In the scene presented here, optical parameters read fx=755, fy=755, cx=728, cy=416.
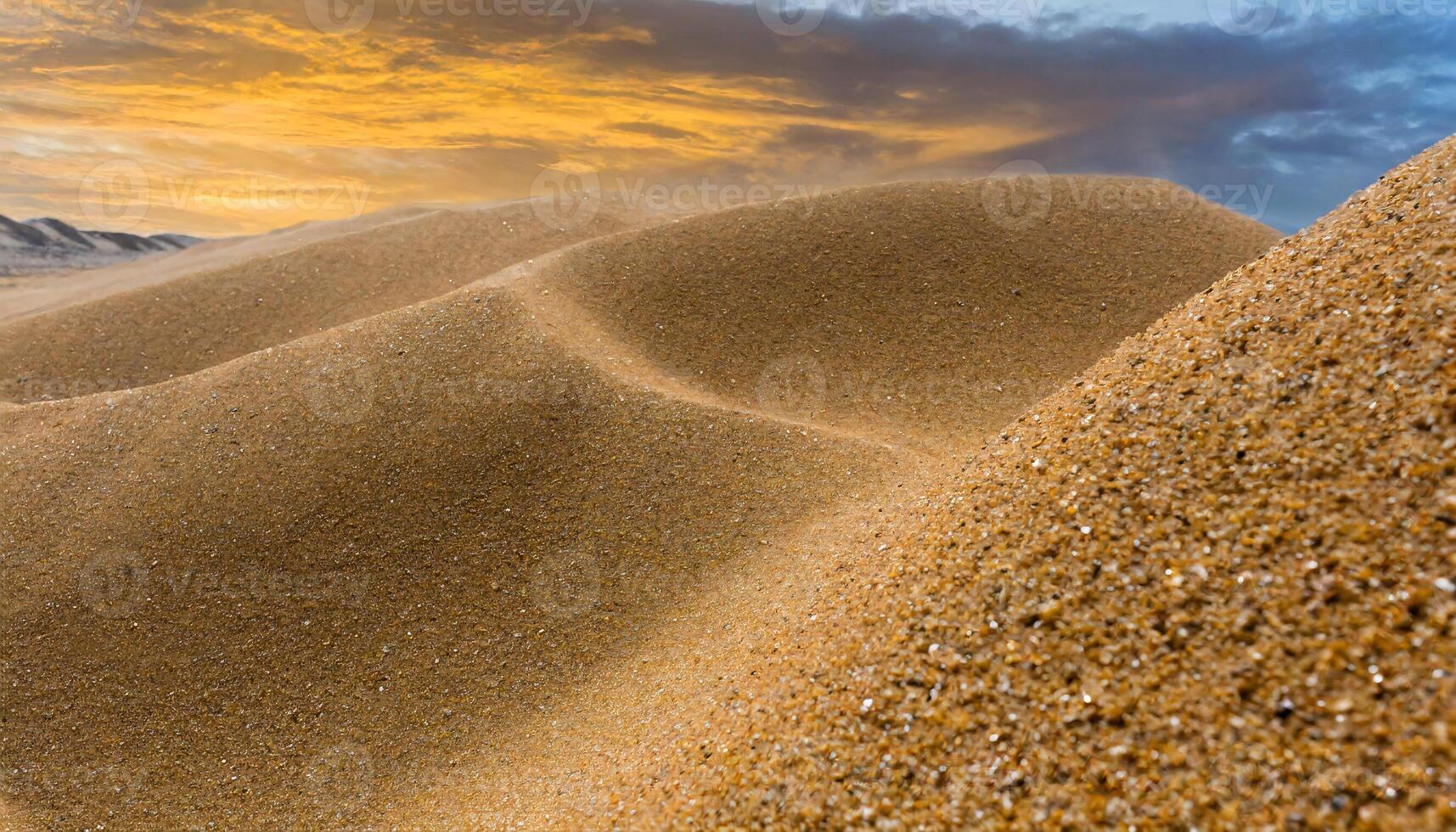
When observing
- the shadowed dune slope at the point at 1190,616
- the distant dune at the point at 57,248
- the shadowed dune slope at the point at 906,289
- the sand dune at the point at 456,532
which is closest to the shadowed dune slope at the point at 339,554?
the sand dune at the point at 456,532

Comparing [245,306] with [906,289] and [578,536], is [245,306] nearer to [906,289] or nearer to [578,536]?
[578,536]

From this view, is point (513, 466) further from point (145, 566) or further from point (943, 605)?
point (943, 605)

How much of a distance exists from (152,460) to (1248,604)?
13.1 metres

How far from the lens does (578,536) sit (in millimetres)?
9586

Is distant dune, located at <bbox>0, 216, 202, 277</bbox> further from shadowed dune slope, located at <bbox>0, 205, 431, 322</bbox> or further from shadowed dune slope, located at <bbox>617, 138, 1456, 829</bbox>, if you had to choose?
shadowed dune slope, located at <bbox>617, 138, 1456, 829</bbox>

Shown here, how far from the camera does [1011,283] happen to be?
16047 mm

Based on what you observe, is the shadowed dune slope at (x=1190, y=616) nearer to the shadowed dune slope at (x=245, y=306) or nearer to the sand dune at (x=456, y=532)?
the sand dune at (x=456, y=532)

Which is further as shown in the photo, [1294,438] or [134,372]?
[134,372]

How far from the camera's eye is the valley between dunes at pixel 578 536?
549cm

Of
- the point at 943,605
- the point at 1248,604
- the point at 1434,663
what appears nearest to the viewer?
the point at 1434,663

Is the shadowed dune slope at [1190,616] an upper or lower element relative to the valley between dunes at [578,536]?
upper

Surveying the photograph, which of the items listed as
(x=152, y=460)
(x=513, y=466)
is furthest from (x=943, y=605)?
(x=152, y=460)

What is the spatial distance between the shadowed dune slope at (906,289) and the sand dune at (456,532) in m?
0.11

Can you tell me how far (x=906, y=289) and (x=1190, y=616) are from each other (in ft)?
41.0
